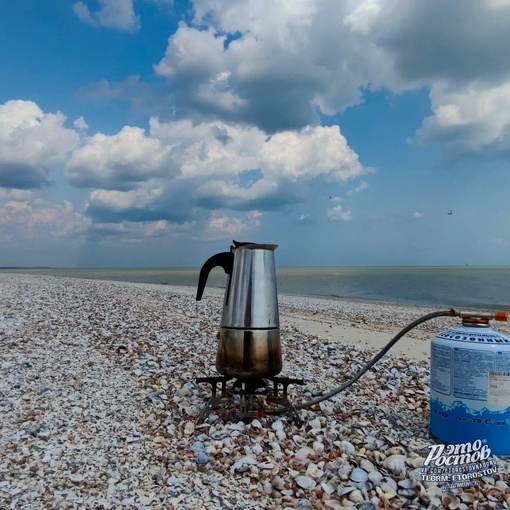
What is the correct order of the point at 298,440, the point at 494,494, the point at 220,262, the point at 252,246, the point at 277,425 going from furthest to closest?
the point at 220,262
the point at 252,246
the point at 277,425
the point at 298,440
the point at 494,494

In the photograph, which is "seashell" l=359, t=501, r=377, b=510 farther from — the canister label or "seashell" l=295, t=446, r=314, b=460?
the canister label

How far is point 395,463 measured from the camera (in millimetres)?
3650

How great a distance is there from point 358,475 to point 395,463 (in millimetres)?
357

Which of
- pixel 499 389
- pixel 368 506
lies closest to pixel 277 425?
pixel 368 506

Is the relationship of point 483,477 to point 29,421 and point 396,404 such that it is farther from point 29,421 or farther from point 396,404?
point 29,421

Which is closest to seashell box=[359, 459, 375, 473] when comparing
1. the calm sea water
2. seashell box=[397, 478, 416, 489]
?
seashell box=[397, 478, 416, 489]

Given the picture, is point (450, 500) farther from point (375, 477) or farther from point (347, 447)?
point (347, 447)

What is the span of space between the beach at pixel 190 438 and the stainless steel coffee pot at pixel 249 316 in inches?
23.3

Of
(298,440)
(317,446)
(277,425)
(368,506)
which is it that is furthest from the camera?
(277,425)

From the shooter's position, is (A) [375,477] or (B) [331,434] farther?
(B) [331,434]

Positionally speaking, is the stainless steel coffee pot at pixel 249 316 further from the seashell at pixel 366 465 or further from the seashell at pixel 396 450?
the seashell at pixel 396 450

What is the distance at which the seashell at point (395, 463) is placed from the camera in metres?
3.60

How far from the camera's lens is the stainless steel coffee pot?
4301 mm

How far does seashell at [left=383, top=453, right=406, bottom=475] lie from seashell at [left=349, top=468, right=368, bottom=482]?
0.23m
